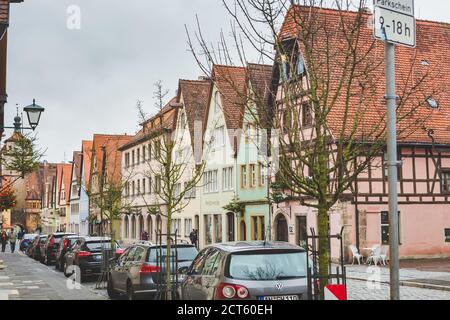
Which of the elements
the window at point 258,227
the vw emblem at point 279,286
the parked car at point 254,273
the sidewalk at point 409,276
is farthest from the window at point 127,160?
the vw emblem at point 279,286

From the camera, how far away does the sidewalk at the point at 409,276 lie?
1867 cm

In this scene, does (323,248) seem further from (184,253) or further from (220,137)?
(220,137)

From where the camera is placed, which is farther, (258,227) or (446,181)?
(258,227)

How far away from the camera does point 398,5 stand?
614cm

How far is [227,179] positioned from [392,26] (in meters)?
36.4

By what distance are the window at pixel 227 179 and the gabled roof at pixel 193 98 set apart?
4801 millimetres

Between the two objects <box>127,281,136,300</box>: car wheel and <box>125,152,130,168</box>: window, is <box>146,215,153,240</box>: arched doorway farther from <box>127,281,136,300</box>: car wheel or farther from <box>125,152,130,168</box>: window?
<box>127,281,136,300</box>: car wheel

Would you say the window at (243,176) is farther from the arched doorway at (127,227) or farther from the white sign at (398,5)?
the white sign at (398,5)

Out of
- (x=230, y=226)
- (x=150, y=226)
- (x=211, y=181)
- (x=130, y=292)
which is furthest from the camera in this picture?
(x=150, y=226)

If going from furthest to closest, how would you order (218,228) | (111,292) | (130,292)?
(218,228) → (111,292) → (130,292)

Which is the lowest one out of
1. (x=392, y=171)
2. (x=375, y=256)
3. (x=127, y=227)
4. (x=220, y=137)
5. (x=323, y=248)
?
(x=375, y=256)

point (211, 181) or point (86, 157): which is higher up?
point (86, 157)

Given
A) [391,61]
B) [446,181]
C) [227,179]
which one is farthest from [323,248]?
[227,179]
